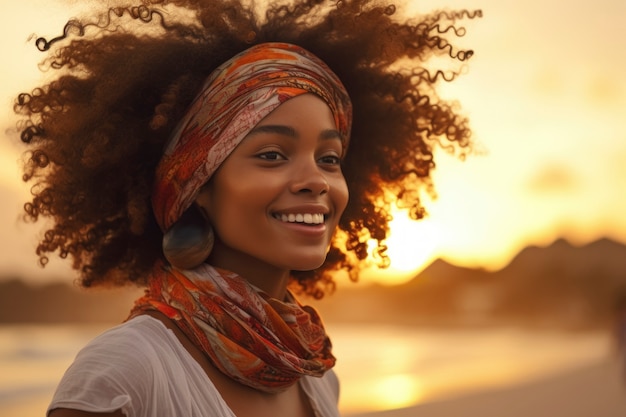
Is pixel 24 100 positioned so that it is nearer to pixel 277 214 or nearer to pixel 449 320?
pixel 277 214

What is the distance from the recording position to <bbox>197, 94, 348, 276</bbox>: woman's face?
3568 mm

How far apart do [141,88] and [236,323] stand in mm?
994

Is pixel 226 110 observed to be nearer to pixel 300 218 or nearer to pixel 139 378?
A: pixel 300 218

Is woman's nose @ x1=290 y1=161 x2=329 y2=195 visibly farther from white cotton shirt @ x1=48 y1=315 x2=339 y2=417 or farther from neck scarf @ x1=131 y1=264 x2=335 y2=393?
white cotton shirt @ x1=48 y1=315 x2=339 y2=417

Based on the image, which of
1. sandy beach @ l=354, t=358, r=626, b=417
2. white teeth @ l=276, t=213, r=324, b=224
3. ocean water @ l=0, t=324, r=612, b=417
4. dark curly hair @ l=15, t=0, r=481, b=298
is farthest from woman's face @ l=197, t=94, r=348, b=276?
ocean water @ l=0, t=324, r=612, b=417

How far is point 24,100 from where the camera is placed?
3.97m

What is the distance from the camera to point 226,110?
3609 mm

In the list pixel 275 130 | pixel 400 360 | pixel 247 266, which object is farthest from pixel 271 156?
pixel 400 360

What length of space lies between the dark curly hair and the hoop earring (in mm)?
281

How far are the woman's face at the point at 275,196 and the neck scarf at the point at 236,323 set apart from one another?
5.3 inches

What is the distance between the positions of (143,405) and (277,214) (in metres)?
0.82

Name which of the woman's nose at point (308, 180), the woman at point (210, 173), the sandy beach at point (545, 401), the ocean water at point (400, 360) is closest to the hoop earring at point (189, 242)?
the woman at point (210, 173)

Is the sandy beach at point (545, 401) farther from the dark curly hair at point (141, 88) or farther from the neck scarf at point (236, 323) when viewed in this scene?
the neck scarf at point (236, 323)

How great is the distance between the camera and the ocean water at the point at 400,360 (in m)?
16.5
